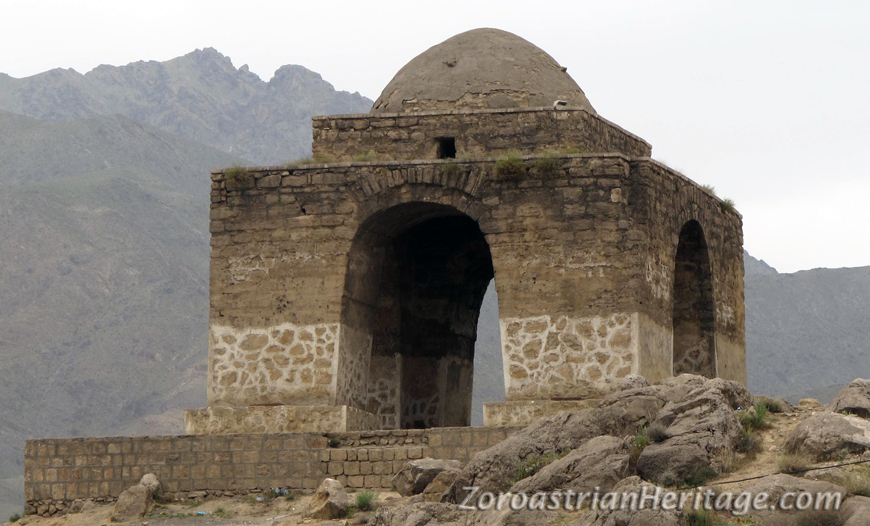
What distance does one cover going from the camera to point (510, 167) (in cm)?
1631

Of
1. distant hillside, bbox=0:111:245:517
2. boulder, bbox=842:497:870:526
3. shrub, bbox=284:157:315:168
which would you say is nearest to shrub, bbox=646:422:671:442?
boulder, bbox=842:497:870:526

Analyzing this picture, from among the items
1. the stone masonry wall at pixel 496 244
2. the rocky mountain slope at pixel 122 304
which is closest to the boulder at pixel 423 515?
the stone masonry wall at pixel 496 244

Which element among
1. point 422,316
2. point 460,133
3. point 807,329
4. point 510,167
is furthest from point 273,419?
point 807,329

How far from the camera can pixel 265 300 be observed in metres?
16.7

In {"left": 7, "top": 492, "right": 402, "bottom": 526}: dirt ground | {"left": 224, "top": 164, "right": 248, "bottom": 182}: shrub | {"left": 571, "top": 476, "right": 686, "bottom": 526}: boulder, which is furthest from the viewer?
{"left": 224, "top": 164, "right": 248, "bottom": 182}: shrub

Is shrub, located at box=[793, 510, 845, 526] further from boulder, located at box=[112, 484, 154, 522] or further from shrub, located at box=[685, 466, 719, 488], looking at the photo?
boulder, located at box=[112, 484, 154, 522]

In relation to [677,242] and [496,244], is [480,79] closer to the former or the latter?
[496,244]

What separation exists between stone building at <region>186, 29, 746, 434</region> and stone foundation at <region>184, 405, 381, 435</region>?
2 cm

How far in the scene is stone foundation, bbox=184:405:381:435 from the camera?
1616 cm

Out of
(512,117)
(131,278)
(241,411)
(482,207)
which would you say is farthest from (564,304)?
(131,278)

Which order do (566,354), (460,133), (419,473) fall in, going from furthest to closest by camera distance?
(460,133), (566,354), (419,473)

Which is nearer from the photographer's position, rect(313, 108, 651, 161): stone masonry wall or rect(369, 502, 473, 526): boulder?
rect(369, 502, 473, 526): boulder

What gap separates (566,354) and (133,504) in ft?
16.5

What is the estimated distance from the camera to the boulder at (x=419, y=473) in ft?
45.0
